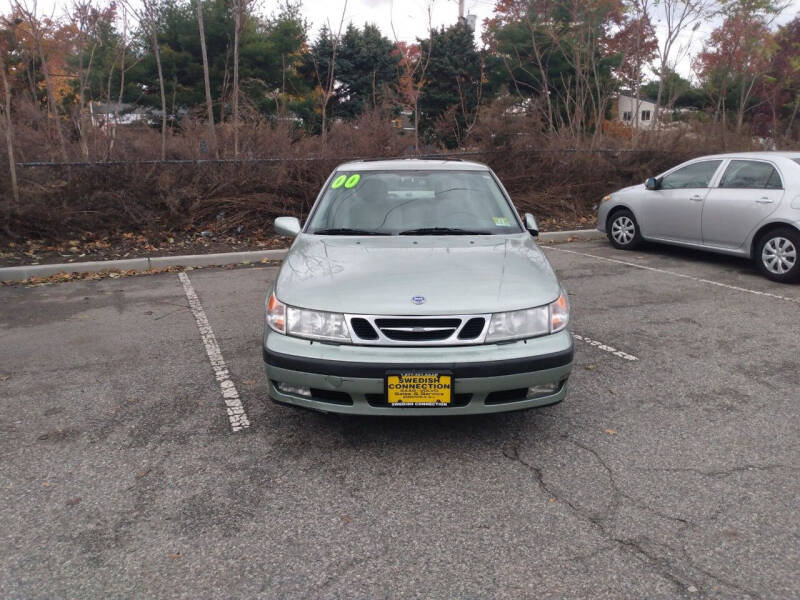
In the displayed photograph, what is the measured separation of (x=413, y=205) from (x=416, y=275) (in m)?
1.21

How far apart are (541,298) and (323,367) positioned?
125 centimetres

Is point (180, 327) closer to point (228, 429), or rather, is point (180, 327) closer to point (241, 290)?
point (241, 290)

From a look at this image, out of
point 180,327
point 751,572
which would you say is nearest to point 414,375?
point 751,572

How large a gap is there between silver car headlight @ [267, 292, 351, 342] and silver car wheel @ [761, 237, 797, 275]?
6386mm

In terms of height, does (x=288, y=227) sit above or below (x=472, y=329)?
above

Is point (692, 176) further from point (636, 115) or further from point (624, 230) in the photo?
point (636, 115)

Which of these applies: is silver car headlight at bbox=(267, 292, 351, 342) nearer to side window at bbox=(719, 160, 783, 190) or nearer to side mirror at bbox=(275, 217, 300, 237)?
side mirror at bbox=(275, 217, 300, 237)

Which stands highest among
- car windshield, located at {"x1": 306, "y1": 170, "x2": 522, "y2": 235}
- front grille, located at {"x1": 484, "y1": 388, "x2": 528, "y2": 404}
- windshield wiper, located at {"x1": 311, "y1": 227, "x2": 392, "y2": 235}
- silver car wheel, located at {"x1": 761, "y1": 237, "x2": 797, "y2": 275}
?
car windshield, located at {"x1": 306, "y1": 170, "x2": 522, "y2": 235}

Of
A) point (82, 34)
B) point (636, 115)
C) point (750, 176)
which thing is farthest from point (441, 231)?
point (636, 115)

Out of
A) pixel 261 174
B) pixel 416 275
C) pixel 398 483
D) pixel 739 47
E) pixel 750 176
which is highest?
pixel 739 47

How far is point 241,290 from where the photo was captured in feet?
24.7

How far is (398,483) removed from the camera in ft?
10.2

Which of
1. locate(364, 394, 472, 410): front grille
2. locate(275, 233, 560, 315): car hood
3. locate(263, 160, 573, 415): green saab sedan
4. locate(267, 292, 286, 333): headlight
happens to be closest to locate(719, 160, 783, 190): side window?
locate(275, 233, 560, 315): car hood

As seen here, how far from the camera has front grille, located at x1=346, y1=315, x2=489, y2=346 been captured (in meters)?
3.19
